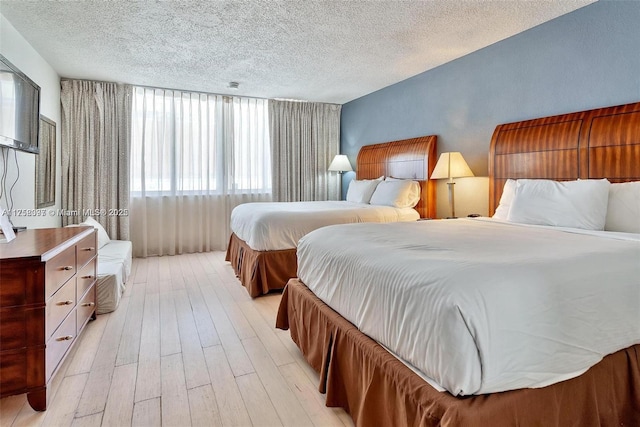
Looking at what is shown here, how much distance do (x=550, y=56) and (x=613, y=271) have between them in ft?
7.73

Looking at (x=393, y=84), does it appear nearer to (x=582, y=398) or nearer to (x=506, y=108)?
(x=506, y=108)

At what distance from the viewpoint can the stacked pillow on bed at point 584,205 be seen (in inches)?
87.4

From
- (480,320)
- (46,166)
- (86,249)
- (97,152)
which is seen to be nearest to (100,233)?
(46,166)

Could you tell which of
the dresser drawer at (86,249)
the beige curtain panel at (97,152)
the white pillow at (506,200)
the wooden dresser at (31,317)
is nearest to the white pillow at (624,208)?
the white pillow at (506,200)

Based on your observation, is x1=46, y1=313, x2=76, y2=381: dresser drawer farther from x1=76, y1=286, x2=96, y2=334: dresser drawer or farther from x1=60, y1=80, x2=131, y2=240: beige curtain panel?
x1=60, y1=80, x2=131, y2=240: beige curtain panel

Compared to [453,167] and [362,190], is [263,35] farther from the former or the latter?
[362,190]

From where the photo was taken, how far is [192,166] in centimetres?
528

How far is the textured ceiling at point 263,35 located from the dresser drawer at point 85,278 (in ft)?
6.61

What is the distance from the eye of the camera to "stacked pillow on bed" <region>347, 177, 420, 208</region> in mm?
4223

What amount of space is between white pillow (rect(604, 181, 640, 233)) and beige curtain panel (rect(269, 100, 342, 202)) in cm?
435

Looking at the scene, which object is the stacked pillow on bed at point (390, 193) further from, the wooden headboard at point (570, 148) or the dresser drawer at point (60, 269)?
the dresser drawer at point (60, 269)

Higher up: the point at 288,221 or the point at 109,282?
the point at 288,221

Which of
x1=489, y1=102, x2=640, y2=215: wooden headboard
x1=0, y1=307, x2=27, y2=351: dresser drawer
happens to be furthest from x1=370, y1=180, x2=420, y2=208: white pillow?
x1=0, y1=307, x2=27, y2=351: dresser drawer

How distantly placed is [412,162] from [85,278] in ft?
12.1
